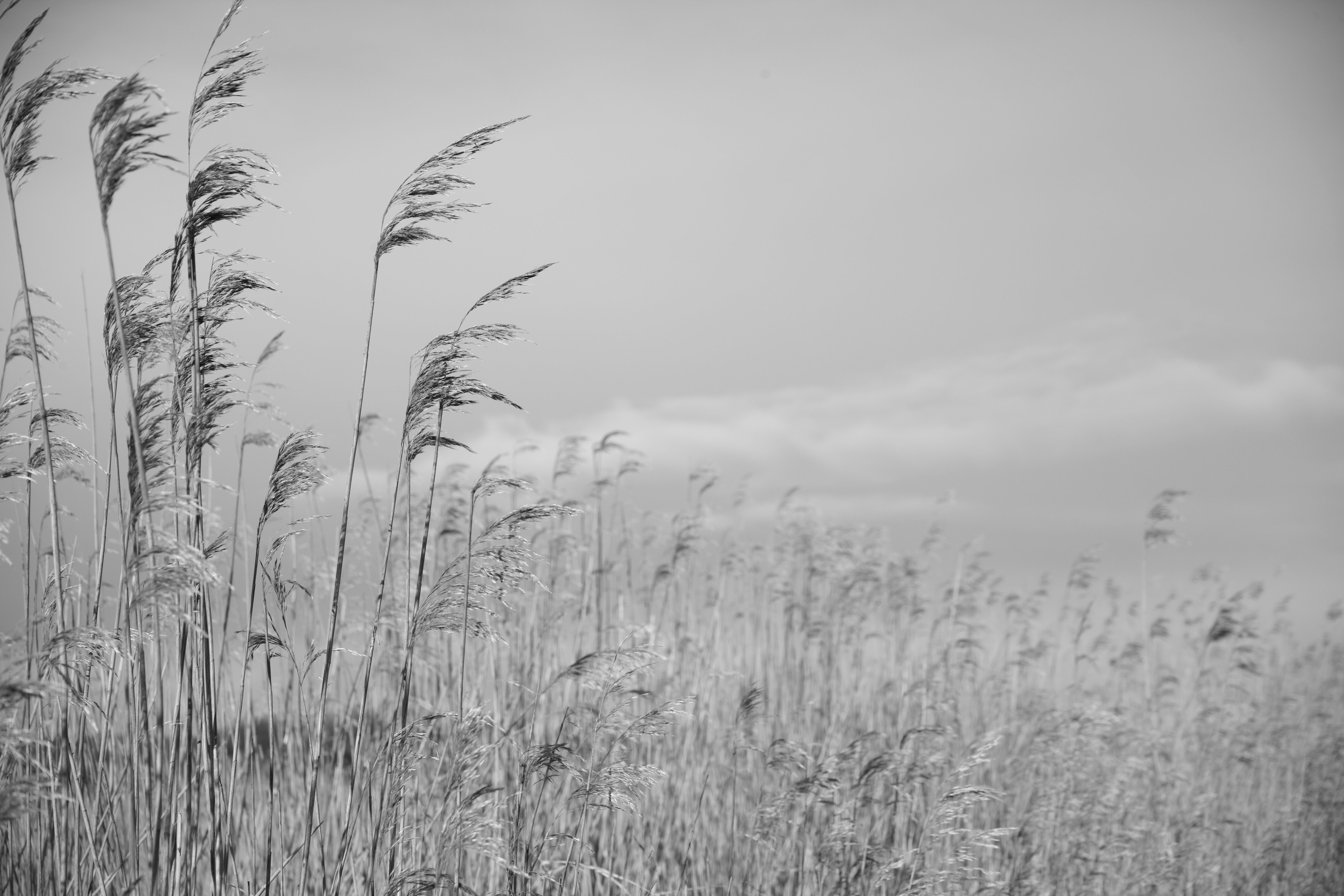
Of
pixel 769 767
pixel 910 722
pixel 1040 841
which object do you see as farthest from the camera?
pixel 910 722

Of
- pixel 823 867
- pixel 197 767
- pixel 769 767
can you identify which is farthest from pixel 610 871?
pixel 197 767

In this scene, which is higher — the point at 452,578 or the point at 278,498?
the point at 278,498

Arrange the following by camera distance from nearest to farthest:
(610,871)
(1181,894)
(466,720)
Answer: (466,720), (610,871), (1181,894)

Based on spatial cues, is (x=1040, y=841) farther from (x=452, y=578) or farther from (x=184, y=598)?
(x=184, y=598)

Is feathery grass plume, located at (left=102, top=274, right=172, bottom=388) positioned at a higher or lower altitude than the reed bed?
higher

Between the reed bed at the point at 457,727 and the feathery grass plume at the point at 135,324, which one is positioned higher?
the feathery grass plume at the point at 135,324

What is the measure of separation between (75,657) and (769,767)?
338cm

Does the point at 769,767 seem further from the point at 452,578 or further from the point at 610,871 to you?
the point at 452,578

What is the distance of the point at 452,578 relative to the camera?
2.90 m

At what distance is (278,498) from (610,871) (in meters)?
2.23

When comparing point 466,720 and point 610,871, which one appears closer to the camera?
point 466,720

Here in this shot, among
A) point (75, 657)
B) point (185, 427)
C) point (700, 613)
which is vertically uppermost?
point (185, 427)

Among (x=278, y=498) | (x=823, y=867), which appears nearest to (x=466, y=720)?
(x=278, y=498)

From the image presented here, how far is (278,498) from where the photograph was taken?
2.77 m
